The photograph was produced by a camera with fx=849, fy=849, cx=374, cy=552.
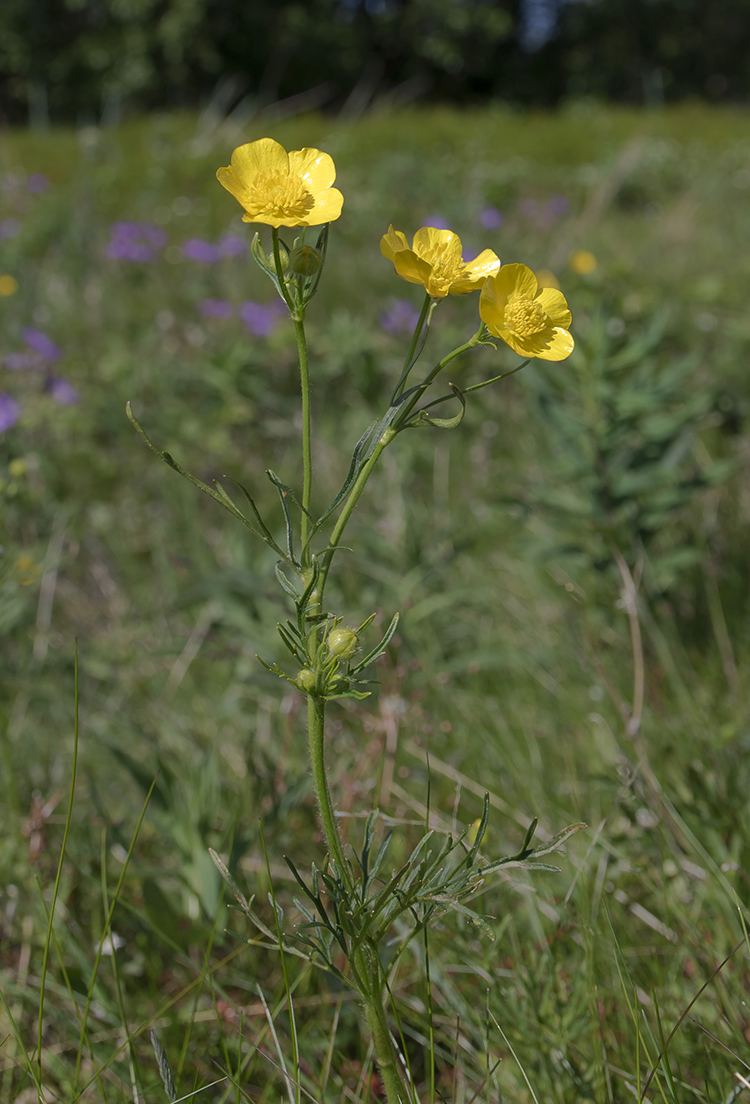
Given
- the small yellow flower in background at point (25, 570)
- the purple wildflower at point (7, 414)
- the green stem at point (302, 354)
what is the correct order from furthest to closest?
1. the purple wildflower at point (7, 414)
2. the small yellow flower in background at point (25, 570)
3. the green stem at point (302, 354)

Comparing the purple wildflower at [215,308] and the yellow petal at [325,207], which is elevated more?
the yellow petal at [325,207]

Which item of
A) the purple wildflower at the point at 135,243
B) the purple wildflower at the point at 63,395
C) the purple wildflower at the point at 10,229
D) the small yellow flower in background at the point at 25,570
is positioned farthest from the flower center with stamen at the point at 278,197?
the purple wildflower at the point at 10,229

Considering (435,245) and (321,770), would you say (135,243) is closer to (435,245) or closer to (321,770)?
(435,245)

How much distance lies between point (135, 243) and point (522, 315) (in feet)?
11.9

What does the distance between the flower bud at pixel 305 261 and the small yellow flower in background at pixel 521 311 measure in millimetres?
130

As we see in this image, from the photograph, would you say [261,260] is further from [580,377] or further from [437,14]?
[437,14]

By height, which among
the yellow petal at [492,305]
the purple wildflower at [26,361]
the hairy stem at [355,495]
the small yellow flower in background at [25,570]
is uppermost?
the yellow petal at [492,305]

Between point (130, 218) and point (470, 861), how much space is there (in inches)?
192

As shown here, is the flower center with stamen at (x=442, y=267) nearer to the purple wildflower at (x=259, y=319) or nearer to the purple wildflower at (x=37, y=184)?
the purple wildflower at (x=259, y=319)

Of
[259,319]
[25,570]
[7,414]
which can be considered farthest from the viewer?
[259,319]

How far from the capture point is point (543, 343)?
27.9 inches

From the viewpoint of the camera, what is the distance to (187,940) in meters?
1.14

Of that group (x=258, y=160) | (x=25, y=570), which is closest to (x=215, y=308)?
(x=25, y=570)

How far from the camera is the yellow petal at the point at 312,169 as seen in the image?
27.3 inches
